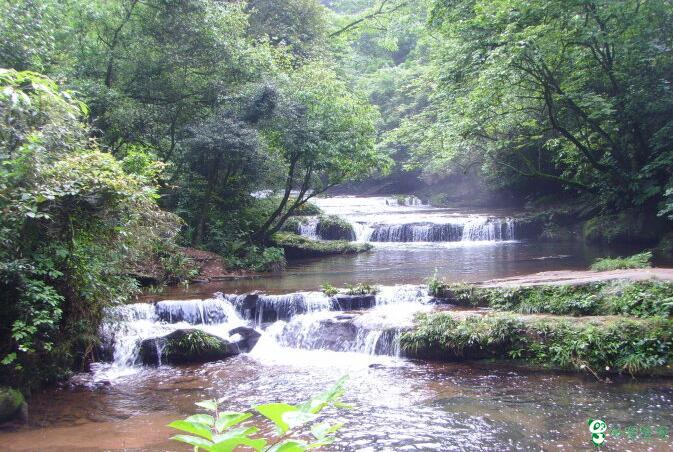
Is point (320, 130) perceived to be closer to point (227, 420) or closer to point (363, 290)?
point (363, 290)

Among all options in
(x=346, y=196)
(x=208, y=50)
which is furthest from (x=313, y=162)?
(x=346, y=196)

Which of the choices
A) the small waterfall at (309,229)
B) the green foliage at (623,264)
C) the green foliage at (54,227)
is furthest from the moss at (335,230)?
the green foliage at (54,227)

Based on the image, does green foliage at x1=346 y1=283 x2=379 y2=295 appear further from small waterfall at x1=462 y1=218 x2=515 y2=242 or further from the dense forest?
small waterfall at x1=462 y1=218 x2=515 y2=242

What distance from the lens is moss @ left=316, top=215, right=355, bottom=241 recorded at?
69.9 feet

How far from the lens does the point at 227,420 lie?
4.17ft

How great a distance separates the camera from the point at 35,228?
7.07 m

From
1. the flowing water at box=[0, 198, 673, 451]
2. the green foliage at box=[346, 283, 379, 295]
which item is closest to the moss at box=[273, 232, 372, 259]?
the flowing water at box=[0, 198, 673, 451]

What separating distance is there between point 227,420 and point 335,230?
2011 centimetres

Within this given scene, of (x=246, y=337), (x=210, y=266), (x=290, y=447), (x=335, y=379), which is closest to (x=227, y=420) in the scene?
(x=290, y=447)

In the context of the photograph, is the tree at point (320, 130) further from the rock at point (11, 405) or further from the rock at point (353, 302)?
the rock at point (11, 405)

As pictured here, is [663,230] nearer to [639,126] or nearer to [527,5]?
[639,126]

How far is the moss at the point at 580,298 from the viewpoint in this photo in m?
8.60

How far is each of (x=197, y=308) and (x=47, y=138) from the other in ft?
16.7

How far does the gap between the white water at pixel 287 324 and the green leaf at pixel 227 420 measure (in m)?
8.12
